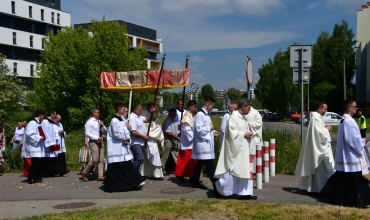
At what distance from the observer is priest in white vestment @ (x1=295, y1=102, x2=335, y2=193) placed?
9.69 m

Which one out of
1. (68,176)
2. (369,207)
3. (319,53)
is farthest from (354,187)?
(319,53)

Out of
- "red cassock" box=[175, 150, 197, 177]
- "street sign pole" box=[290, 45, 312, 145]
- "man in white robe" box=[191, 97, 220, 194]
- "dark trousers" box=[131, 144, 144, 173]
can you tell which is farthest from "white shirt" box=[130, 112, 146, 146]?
"street sign pole" box=[290, 45, 312, 145]

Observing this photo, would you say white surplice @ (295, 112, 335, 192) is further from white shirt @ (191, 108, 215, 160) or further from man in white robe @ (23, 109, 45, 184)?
man in white robe @ (23, 109, 45, 184)

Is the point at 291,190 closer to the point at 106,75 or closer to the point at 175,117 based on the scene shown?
the point at 175,117

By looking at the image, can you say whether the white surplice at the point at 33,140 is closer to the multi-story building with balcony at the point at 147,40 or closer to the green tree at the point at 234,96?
the green tree at the point at 234,96

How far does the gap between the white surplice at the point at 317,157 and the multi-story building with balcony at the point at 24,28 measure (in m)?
62.5

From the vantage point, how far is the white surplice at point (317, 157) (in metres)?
9.69

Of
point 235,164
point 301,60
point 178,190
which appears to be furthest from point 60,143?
point 301,60

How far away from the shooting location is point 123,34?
3553 centimetres

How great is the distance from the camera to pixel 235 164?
9.12m

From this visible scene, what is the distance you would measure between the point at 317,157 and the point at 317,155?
0.04m

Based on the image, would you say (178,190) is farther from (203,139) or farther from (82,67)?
(82,67)

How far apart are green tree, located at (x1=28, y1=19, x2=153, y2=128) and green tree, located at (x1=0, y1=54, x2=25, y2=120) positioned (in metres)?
6.26

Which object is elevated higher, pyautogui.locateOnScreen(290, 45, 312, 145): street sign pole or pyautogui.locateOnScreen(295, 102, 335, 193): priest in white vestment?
pyautogui.locateOnScreen(290, 45, 312, 145): street sign pole
